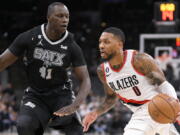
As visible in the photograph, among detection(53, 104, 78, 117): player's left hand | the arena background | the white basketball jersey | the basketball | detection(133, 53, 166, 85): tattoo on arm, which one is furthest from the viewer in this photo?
the arena background

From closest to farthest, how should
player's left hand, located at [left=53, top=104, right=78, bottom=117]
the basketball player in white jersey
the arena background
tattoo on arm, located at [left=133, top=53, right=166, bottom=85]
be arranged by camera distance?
player's left hand, located at [left=53, top=104, right=78, bottom=117], tattoo on arm, located at [left=133, top=53, right=166, bottom=85], the basketball player in white jersey, the arena background

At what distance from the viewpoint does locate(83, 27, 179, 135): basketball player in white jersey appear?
5.77m

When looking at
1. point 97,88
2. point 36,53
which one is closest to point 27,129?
point 36,53

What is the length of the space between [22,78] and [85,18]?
4.42 meters

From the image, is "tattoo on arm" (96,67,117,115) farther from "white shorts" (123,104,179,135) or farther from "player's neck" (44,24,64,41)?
"player's neck" (44,24,64,41)

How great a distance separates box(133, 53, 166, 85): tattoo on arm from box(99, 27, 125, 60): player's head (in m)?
0.26

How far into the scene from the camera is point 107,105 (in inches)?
249

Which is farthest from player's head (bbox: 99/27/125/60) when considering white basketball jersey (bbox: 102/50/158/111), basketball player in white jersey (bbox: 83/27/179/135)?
white basketball jersey (bbox: 102/50/158/111)

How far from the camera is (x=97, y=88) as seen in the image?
64.3ft

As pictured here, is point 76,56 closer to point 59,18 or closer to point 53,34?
point 53,34

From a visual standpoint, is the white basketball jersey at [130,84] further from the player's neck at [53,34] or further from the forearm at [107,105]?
the player's neck at [53,34]

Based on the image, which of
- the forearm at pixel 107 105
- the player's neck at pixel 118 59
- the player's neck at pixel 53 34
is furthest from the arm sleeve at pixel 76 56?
the forearm at pixel 107 105

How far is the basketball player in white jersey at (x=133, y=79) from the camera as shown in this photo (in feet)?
18.9

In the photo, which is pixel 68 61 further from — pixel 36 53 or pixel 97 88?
pixel 97 88
